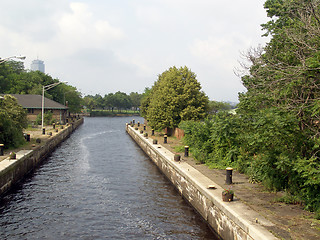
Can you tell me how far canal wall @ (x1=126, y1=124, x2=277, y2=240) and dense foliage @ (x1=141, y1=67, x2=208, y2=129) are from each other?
59.3ft

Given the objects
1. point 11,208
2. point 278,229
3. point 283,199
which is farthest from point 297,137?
point 11,208

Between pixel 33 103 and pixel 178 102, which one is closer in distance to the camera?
pixel 178 102

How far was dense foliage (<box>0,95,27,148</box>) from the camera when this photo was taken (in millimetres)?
25906

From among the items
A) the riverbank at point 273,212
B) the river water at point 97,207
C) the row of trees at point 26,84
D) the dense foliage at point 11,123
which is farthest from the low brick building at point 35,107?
the riverbank at point 273,212

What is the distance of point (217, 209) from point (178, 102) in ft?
90.9

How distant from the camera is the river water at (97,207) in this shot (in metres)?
13.7

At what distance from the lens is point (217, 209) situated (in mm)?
12852

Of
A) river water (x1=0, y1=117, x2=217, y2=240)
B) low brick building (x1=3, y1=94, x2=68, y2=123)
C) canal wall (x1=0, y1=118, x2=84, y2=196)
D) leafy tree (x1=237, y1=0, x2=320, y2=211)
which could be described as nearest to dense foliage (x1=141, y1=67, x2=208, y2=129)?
river water (x1=0, y1=117, x2=217, y2=240)

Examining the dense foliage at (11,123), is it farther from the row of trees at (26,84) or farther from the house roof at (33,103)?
the row of trees at (26,84)

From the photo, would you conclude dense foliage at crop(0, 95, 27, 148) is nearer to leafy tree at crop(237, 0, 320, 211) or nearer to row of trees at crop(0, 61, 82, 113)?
leafy tree at crop(237, 0, 320, 211)

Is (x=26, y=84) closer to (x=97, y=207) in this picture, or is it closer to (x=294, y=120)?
(x=97, y=207)

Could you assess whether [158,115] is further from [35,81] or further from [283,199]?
[35,81]

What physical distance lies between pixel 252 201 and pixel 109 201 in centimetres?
877

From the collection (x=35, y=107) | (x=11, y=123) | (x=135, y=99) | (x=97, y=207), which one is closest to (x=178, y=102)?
(x=11, y=123)
